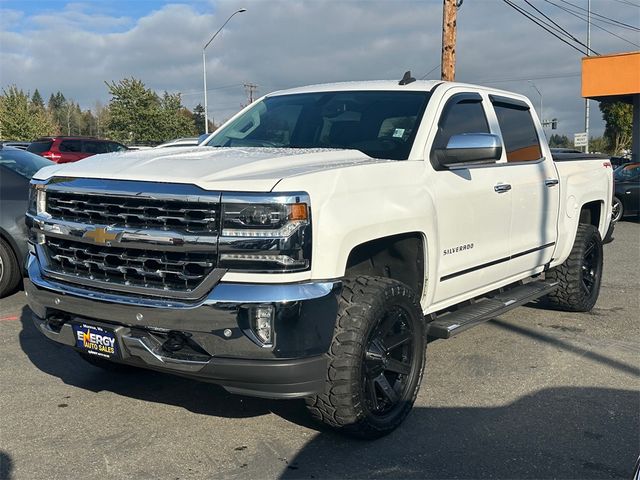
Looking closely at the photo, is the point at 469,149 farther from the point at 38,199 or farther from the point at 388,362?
the point at 38,199

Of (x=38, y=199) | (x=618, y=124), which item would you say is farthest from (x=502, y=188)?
(x=618, y=124)

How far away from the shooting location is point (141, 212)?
3424 millimetres

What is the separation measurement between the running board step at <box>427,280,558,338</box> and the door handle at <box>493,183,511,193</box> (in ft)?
2.86

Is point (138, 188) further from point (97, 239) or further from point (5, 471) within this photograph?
point (5, 471)

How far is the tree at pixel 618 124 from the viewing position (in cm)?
4653

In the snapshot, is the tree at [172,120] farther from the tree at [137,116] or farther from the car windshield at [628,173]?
the car windshield at [628,173]

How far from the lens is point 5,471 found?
343cm

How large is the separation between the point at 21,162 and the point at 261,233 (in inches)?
215

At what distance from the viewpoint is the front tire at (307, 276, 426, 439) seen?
3.49m

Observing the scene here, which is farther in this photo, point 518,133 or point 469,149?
point 518,133

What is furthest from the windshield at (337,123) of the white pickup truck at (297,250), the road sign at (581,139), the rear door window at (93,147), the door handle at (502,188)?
the road sign at (581,139)

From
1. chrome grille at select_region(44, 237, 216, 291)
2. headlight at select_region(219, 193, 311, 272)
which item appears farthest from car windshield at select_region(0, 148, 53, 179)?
headlight at select_region(219, 193, 311, 272)

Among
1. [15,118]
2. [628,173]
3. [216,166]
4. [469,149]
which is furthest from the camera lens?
[15,118]

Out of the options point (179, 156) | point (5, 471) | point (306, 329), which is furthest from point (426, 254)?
point (5, 471)
